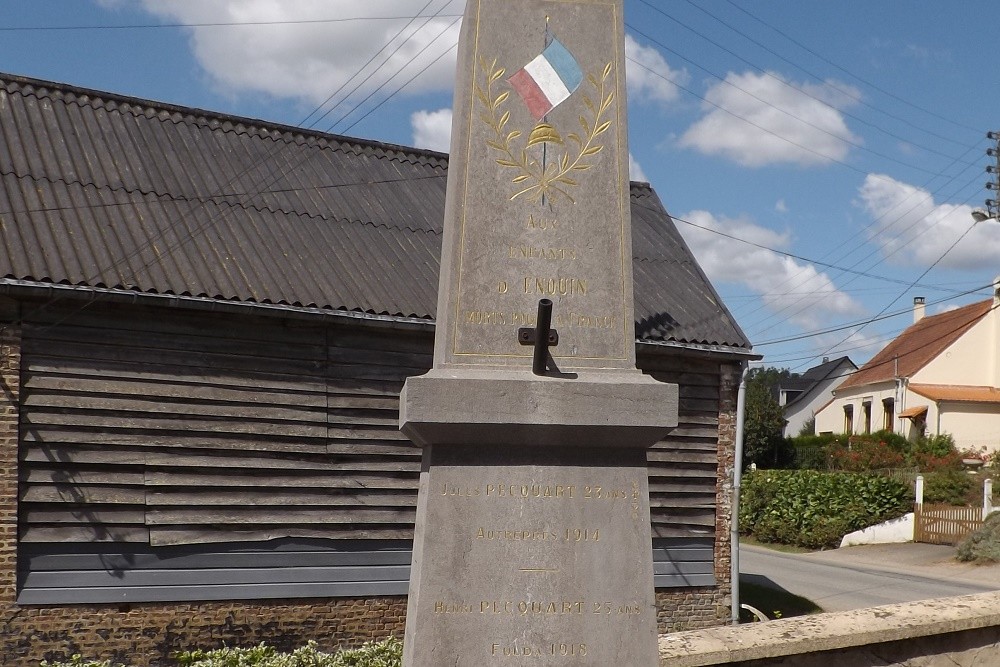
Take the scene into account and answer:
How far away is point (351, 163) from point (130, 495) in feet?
19.7

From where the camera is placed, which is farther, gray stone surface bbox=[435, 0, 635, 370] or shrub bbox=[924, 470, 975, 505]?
shrub bbox=[924, 470, 975, 505]

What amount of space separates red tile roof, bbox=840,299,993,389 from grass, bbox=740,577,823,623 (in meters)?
25.7

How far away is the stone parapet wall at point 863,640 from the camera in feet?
19.0

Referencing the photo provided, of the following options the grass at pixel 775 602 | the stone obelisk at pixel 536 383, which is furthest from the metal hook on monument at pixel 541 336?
the grass at pixel 775 602

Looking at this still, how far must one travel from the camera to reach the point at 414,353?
12.4 metres

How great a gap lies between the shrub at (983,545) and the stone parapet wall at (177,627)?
50.1 ft

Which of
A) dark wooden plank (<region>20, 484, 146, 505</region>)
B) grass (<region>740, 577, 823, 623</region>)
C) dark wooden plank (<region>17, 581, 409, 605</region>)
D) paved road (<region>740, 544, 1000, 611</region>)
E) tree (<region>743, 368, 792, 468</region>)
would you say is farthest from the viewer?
tree (<region>743, 368, 792, 468</region>)

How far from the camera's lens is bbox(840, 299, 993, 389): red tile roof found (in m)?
41.5

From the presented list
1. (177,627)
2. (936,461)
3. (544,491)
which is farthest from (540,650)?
(936,461)

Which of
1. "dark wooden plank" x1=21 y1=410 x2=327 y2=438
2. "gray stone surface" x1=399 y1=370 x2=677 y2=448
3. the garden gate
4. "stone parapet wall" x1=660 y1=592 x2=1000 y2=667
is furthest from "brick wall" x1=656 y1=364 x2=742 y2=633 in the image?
the garden gate

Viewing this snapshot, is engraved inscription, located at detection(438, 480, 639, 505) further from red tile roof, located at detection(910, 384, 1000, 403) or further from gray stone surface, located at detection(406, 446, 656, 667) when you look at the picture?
red tile roof, located at detection(910, 384, 1000, 403)

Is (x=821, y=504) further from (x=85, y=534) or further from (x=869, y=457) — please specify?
(x=85, y=534)

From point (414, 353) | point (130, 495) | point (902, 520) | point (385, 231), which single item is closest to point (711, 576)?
point (414, 353)

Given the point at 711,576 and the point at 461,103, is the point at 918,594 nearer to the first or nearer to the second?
the point at 711,576
